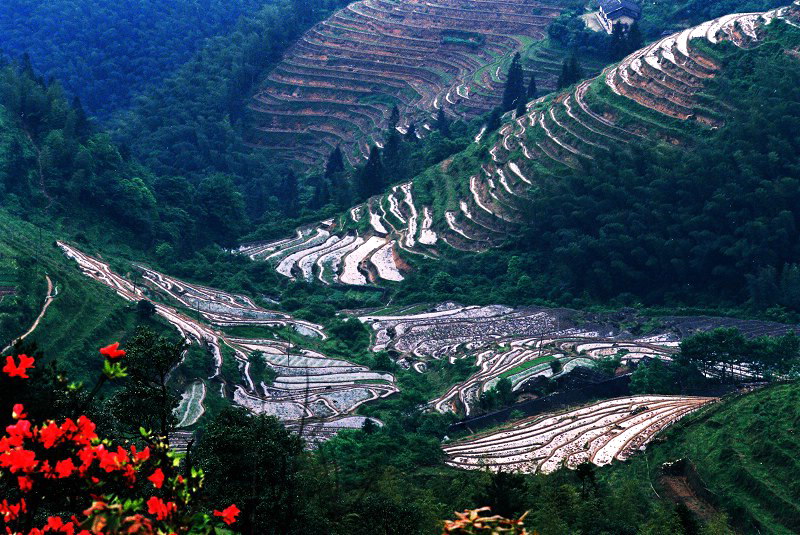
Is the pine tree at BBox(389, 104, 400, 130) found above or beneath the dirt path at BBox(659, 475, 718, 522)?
above

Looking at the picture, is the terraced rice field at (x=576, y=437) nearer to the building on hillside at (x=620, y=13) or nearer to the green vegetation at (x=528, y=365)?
the green vegetation at (x=528, y=365)

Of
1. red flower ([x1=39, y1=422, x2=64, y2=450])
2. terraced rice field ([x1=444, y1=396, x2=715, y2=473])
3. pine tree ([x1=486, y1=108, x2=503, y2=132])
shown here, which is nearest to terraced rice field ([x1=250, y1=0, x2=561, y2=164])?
pine tree ([x1=486, y1=108, x2=503, y2=132])

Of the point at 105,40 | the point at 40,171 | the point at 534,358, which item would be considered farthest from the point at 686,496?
the point at 105,40

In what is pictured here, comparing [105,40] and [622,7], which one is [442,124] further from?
[105,40]

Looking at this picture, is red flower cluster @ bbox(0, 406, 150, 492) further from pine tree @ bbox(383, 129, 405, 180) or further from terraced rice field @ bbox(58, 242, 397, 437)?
pine tree @ bbox(383, 129, 405, 180)

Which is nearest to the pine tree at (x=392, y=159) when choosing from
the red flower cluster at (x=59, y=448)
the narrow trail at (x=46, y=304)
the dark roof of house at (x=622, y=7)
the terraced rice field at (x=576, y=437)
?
the dark roof of house at (x=622, y=7)

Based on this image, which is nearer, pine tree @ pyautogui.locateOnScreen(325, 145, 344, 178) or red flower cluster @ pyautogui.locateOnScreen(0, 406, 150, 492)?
red flower cluster @ pyautogui.locateOnScreen(0, 406, 150, 492)

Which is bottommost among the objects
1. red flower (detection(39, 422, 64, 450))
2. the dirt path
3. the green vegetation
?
red flower (detection(39, 422, 64, 450))
